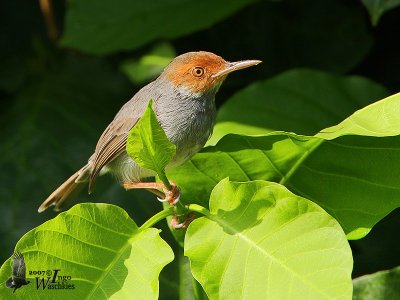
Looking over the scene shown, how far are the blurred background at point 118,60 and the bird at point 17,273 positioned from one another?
4.28ft

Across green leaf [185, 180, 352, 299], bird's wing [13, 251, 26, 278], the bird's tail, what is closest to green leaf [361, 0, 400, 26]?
green leaf [185, 180, 352, 299]

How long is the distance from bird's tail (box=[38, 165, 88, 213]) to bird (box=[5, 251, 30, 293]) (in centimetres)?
148

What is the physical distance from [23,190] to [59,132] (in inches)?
17.1

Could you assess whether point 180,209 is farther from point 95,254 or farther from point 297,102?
point 297,102

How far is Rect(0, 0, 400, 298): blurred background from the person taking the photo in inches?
148

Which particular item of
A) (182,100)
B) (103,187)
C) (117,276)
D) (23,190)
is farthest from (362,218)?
(23,190)

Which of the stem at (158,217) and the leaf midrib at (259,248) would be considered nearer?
the leaf midrib at (259,248)

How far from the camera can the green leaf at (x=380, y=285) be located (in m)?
2.73

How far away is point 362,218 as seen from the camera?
240 centimetres

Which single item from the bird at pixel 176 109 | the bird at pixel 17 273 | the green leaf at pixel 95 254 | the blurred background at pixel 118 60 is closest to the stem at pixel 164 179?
the green leaf at pixel 95 254

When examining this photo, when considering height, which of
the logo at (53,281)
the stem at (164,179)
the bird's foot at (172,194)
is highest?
the stem at (164,179)

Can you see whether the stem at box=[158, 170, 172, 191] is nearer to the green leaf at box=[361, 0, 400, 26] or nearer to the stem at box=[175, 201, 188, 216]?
the stem at box=[175, 201, 188, 216]

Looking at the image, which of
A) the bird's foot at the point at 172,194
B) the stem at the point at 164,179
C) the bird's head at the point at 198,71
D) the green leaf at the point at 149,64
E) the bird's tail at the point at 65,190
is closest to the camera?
the stem at the point at 164,179

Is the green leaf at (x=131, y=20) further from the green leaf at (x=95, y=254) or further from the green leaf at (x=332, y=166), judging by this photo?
the green leaf at (x=95, y=254)
